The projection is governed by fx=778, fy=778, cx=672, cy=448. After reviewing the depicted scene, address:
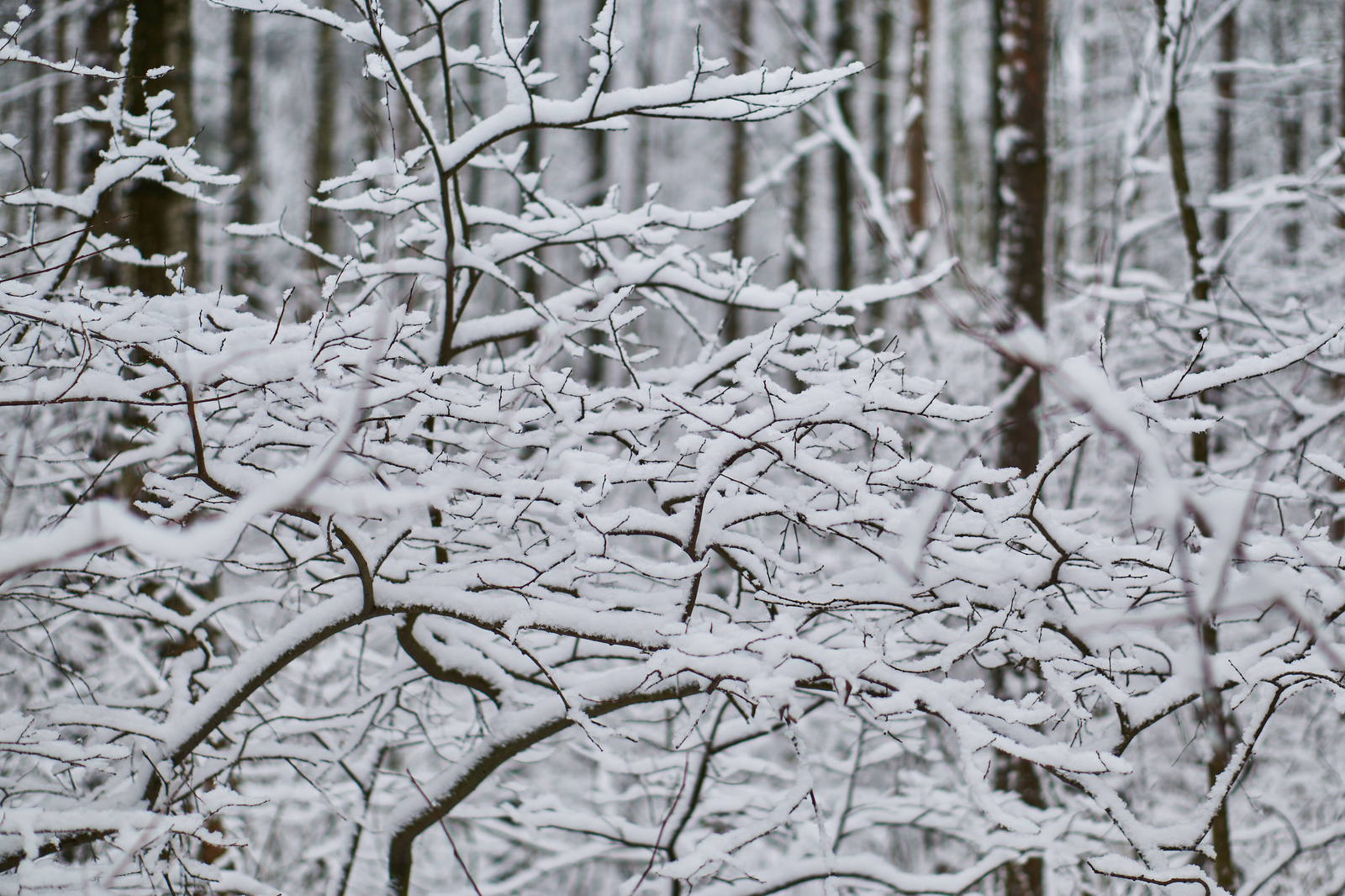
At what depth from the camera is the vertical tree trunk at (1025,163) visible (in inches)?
149

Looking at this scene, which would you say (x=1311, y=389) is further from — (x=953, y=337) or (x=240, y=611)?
(x=240, y=611)

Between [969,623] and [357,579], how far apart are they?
1.65m

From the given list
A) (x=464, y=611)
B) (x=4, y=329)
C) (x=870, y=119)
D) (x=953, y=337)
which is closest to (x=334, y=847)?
(x=464, y=611)

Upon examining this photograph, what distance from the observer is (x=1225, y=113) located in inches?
346

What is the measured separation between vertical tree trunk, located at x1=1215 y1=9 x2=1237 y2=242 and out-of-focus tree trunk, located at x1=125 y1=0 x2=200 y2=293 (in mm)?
8943

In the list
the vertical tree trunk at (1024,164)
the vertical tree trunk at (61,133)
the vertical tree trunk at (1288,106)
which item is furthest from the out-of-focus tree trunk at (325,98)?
the vertical tree trunk at (1288,106)

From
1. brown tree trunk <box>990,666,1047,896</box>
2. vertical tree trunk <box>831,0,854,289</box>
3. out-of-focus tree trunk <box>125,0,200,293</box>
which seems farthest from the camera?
vertical tree trunk <box>831,0,854,289</box>

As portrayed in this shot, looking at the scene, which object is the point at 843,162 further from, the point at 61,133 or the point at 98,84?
the point at 61,133

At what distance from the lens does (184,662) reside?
91.7 inches

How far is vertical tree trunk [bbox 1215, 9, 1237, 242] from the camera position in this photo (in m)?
8.14

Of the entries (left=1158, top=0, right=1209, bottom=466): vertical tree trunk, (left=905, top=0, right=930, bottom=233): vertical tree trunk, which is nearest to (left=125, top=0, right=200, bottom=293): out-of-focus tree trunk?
(left=905, top=0, right=930, bottom=233): vertical tree trunk

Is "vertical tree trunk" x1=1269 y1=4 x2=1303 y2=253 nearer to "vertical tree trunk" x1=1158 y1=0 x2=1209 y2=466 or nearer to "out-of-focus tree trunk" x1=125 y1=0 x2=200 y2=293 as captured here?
"vertical tree trunk" x1=1158 y1=0 x2=1209 y2=466

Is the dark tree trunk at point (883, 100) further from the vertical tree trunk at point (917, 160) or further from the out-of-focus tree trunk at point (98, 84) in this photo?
the out-of-focus tree trunk at point (98, 84)

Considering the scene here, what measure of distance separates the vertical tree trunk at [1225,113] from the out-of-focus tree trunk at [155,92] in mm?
8943
